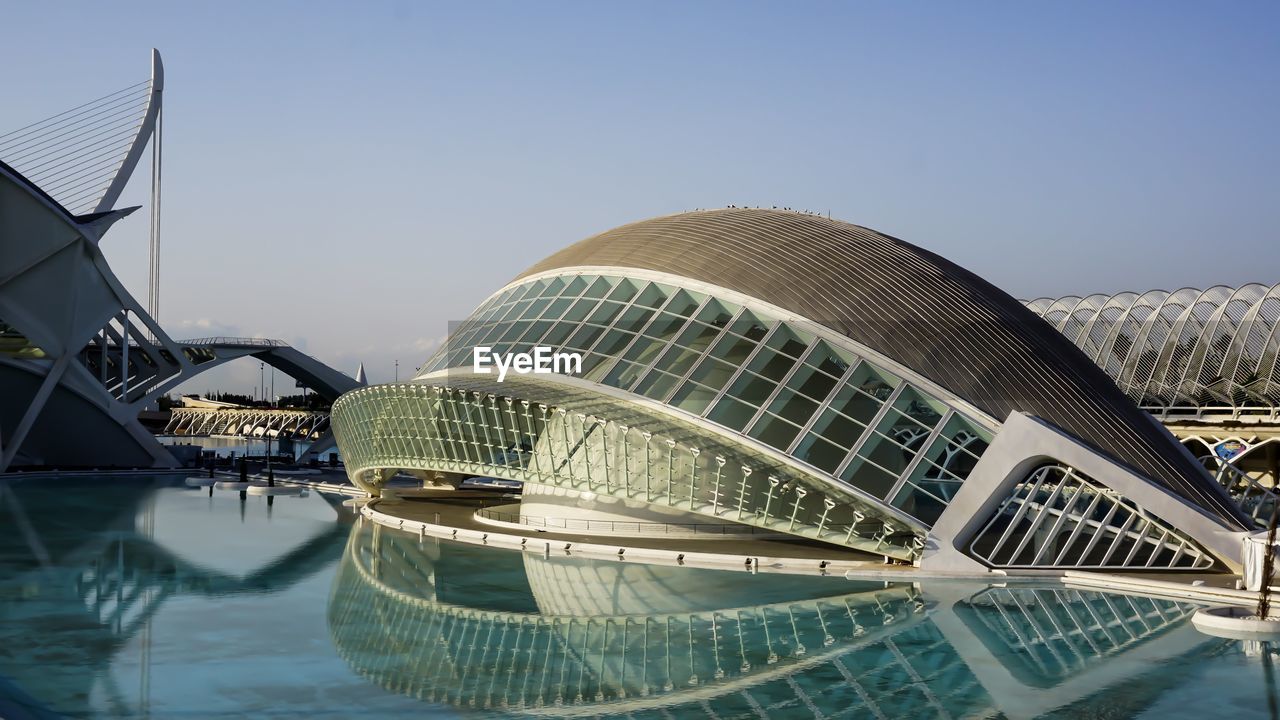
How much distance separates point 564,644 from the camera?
21609mm

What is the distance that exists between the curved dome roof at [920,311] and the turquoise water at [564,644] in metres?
5.71

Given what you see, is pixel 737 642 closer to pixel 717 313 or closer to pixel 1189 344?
pixel 717 313

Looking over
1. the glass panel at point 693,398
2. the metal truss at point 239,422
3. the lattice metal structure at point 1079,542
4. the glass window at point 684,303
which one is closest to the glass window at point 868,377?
the glass panel at point 693,398

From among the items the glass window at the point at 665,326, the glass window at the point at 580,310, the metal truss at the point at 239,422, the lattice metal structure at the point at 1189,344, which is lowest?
the metal truss at the point at 239,422

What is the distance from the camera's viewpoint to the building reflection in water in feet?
58.5

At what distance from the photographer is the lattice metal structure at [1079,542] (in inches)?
1136

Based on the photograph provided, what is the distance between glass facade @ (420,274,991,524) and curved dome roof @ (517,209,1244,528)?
0.85 meters

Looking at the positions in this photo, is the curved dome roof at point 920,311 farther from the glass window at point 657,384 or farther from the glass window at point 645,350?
the glass window at point 657,384

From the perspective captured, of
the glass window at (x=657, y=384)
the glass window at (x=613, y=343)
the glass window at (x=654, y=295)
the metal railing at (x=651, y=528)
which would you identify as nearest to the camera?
the glass window at (x=657, y=384)

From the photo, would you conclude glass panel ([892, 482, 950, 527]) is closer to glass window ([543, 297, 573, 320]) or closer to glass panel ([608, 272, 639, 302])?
glass panel ([608, 272, 639, 302])

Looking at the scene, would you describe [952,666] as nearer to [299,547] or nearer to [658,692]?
[658,692]

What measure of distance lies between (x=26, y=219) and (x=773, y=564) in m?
54.0

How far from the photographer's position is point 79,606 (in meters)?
25.2

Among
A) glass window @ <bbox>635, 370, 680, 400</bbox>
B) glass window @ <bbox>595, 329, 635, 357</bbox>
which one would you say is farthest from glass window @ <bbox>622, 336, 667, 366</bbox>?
glass window @ <bbox>635, 370, 680, 400</bbox>
